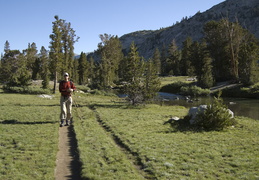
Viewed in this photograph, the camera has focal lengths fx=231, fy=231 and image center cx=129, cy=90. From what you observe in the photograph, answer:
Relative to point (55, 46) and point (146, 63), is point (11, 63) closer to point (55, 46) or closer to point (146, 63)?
point (55, 46)

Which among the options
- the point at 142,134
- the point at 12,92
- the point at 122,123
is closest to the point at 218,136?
the point at 142,134

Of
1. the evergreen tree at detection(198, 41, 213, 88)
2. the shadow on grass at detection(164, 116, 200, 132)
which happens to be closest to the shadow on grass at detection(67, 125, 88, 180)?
the shadow on grass at detection(164, 116, 200, 132)

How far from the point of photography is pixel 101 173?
8.80 meters

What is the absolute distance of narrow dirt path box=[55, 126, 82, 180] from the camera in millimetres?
8945

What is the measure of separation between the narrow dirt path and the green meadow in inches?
10.3

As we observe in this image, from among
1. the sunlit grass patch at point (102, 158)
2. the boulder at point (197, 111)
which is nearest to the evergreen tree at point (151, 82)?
the boulder at point (197, 111)

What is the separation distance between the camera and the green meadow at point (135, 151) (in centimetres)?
882

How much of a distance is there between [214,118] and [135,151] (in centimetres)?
758

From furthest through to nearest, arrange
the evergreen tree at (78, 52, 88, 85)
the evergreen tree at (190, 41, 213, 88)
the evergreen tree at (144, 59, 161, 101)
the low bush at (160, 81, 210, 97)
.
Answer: the evergreen tree at (78, 52, 88, 85) → the evergreen tree at (190, 41, 213, 88) → the low bush at (160, 81, 210, 97) → the evergreen tree at (144, 59, 161, 101)

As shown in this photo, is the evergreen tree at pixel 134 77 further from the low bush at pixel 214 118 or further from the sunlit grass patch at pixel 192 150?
the low bush at pixel 214 118

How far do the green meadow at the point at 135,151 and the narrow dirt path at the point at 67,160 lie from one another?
0.86ft

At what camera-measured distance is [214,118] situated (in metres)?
16.1

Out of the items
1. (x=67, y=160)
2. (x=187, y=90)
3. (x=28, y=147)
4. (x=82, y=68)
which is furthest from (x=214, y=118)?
(x=82, y=68)

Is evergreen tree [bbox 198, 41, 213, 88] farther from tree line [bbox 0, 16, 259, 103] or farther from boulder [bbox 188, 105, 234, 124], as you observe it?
boulder [bbox 188, 105, 234, 124]
